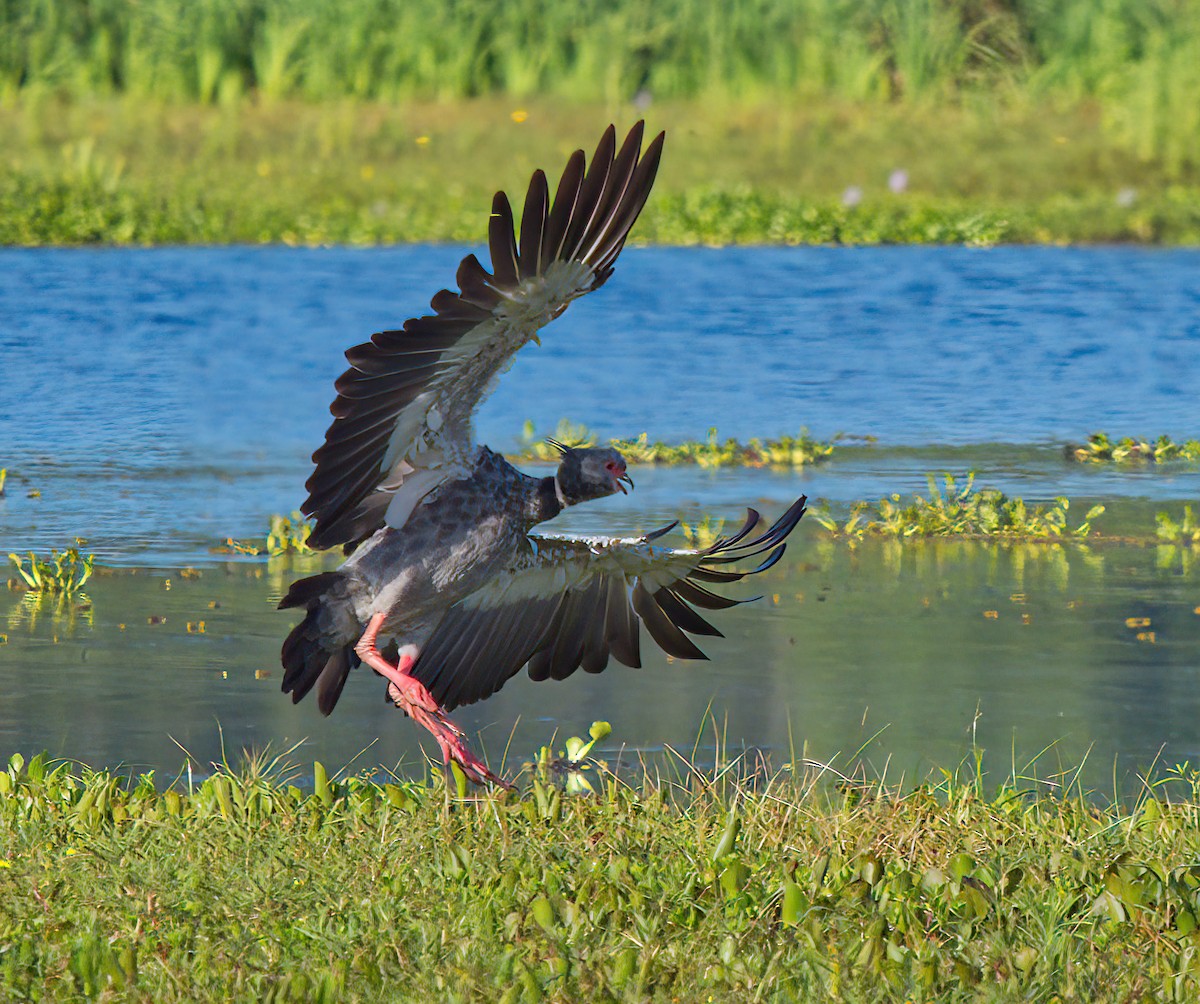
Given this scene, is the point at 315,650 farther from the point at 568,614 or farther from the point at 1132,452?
the point at 1132,452

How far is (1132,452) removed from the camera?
996cm

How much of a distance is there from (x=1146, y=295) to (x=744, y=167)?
5.33 meters

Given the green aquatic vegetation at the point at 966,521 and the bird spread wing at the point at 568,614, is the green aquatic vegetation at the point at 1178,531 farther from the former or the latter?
the bird spread wing at the point at 568,614

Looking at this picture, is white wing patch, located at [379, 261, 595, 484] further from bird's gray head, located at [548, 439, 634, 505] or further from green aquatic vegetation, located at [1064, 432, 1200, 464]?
green aquatic vegetation, located at [1064, 432, 1200, 464]

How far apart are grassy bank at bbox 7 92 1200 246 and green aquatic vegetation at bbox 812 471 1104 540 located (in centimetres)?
1021

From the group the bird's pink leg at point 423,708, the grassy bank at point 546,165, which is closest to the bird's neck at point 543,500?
the bird's pink leg at point 423,708

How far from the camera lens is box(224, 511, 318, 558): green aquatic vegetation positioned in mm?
7625

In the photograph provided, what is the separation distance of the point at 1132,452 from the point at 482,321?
636cm

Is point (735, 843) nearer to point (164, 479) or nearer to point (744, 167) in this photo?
point (164, 479)

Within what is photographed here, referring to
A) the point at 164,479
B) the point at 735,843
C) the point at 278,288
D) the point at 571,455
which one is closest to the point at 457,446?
the point at 571,455

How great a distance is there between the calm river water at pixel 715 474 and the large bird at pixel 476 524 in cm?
33

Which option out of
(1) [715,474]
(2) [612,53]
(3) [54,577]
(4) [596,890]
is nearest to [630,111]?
(2) [612,53]

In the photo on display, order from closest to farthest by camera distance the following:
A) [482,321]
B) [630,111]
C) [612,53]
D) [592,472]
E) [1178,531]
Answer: [482,321]
[592,472]
[1178,531]
[630,111]
[612,53]

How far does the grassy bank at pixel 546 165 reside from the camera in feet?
59.8
